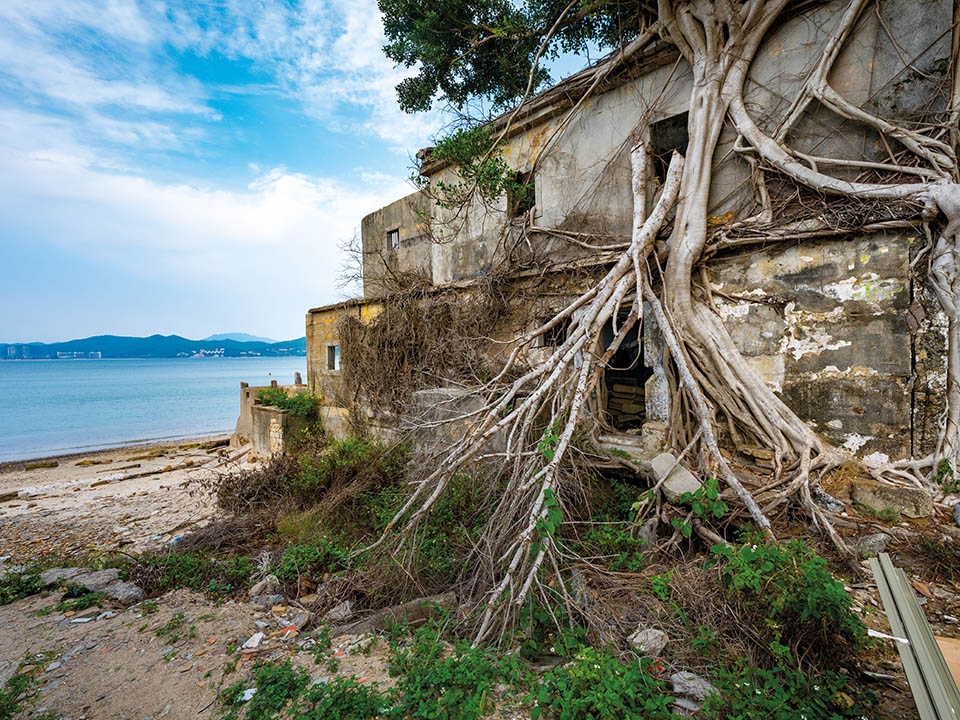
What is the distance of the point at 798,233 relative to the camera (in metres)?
4.78

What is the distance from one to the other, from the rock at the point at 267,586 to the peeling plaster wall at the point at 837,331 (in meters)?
5.95

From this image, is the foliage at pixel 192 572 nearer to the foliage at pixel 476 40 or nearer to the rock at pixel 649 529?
the rock at pixel 649 529

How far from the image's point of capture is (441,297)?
8.50 metres

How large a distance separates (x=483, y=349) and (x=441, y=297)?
1.59m

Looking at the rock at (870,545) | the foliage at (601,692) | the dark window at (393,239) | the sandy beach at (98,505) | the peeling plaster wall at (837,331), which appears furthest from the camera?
the dark window at (393,239)

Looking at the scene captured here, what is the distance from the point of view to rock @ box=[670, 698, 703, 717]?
88.7 inches

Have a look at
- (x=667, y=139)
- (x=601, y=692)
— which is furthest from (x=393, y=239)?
(x=601, y=692)

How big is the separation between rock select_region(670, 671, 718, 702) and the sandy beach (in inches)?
266

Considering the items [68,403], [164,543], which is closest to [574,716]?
[164,543]

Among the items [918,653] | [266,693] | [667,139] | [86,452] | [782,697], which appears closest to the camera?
[918,653]

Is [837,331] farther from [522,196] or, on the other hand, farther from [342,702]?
[342,702]

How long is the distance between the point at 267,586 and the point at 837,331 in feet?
21.9

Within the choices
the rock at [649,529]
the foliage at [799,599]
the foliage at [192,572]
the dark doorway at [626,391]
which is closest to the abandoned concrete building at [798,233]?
the dark doorway at [626,391]

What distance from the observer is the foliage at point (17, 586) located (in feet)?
14.2
